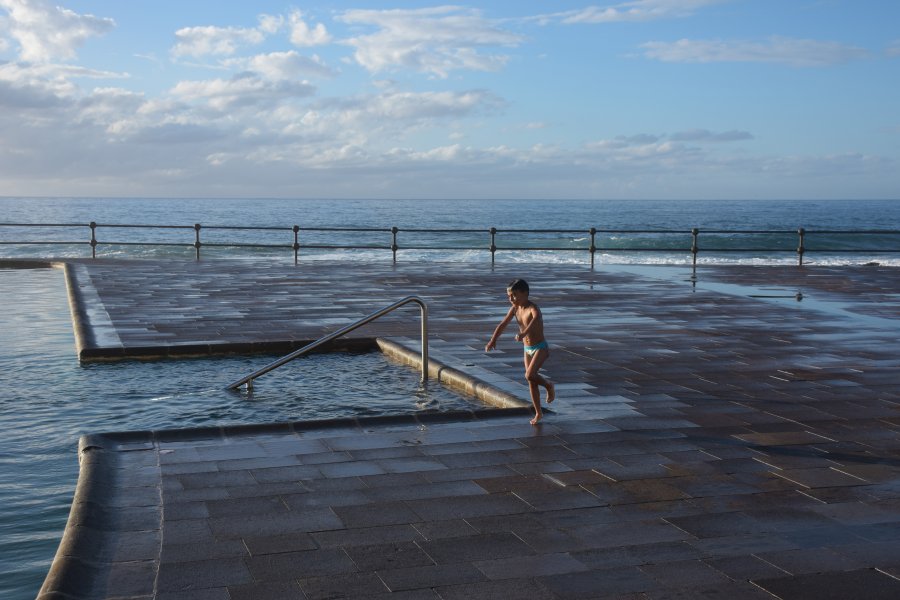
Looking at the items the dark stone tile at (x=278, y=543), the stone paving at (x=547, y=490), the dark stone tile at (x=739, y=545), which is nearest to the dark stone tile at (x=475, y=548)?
the stone paving at (x=547, y=490)

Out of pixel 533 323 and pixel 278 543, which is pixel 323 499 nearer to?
pixel 278 543

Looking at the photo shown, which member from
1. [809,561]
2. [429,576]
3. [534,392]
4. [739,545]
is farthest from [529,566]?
[534,392]

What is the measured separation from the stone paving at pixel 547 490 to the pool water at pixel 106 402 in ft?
1.14

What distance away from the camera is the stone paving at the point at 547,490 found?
4535 millimetres

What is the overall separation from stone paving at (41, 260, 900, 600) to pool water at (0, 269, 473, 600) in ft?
1.14

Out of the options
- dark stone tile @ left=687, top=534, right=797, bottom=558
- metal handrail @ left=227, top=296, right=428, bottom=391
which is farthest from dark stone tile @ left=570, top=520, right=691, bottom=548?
metal handrail @ left=227, top=296, right=428, bottom=391

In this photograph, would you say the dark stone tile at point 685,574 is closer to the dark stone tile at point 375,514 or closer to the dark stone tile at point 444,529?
the dark stone tile at point 444,529

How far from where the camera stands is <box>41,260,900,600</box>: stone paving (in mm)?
4535

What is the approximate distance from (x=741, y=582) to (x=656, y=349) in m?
7.06

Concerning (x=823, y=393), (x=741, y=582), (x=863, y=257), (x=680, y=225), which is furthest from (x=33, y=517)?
(x=680, y=225)

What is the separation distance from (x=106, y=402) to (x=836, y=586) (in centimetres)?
663

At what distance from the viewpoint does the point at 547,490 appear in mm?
5867

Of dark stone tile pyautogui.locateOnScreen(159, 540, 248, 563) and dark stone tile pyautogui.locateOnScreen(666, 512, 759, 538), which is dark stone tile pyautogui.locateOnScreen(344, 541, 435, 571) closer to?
dark stone tile pyautogui.locateOnScreen(159, 540, 248, 563)

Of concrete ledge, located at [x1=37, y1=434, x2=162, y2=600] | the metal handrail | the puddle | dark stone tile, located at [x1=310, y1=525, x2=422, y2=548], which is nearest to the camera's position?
concrete ledge, located at [x1=37, y1=434, x2=162, y2=600]
